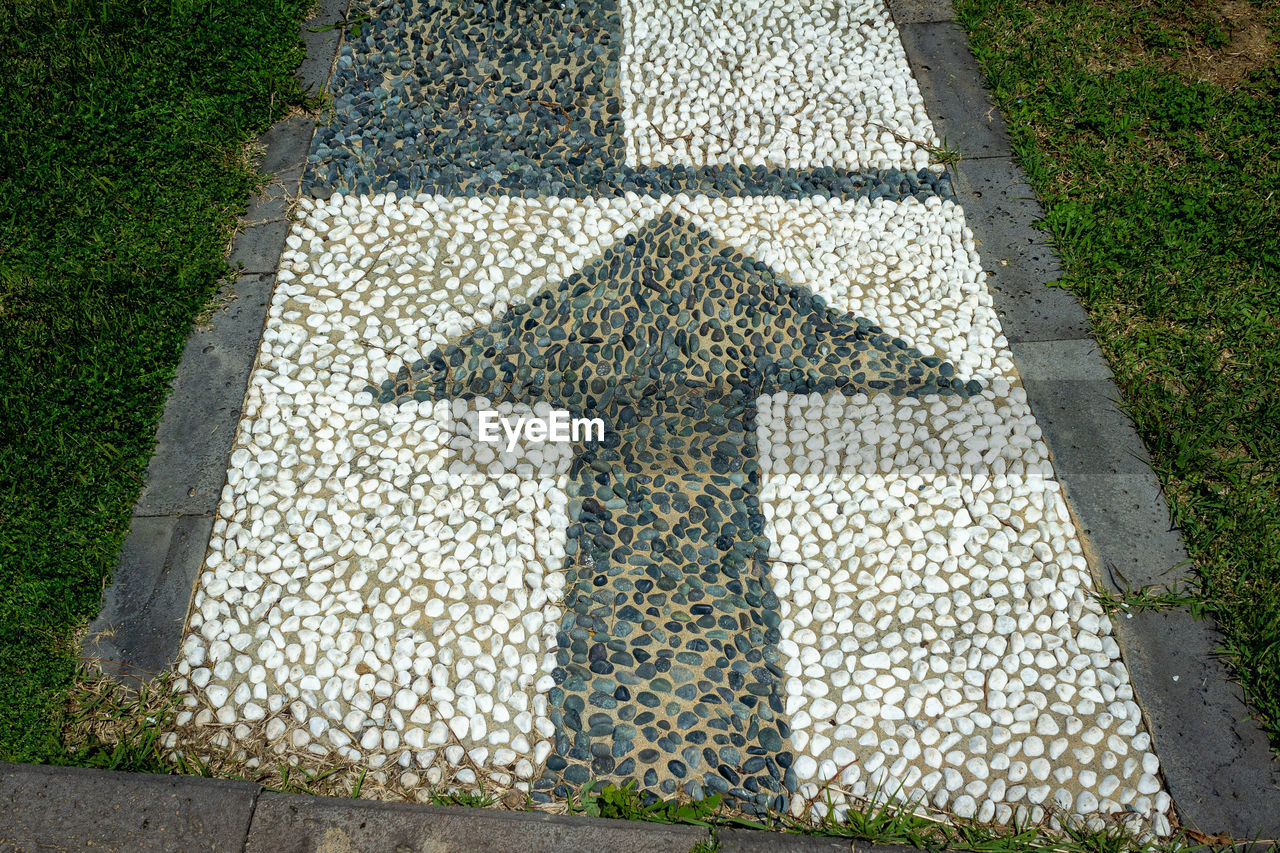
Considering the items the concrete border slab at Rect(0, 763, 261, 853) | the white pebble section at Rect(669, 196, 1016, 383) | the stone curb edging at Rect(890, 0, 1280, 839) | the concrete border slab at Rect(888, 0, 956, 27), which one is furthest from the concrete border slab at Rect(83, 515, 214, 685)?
the concrete border slab at Rect(888, 0, 956, 27)

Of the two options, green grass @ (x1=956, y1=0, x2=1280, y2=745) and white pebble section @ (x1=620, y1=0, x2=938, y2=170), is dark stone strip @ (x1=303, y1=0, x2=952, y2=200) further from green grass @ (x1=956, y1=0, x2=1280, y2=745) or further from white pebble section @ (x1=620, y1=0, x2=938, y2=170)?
green grass @ (x1=956, y1=0, x2=1280, y2=745)

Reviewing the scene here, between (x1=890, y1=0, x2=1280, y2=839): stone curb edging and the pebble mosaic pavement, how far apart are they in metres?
0.12

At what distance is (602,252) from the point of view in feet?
13.4

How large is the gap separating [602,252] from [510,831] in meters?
2.68

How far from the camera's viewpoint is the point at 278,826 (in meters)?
2.58

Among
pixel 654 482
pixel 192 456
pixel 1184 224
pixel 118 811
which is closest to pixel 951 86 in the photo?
pixel 1184 224

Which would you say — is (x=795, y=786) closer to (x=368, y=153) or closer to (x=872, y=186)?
(x=872, y=186)

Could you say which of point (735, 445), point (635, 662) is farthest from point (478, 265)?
point (635, 662)

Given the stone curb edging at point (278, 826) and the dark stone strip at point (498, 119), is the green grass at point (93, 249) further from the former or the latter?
the dark stone strip at point (498, 119)

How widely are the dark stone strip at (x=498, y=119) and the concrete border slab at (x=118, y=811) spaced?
9.65 ft

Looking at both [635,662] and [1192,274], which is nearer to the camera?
[635,662]

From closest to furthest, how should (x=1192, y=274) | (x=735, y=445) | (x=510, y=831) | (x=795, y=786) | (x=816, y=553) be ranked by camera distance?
1. (x=510, y=831)
2. (x=795, y=786)
3. (x=816, y=553)
4. (x=735, y=445)
5. (x=1192, y=274)

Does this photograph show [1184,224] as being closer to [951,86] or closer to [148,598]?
[951,86]

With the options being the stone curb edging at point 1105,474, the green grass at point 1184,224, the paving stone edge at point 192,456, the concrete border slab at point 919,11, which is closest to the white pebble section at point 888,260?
the stone curb edging at point 1105,474
